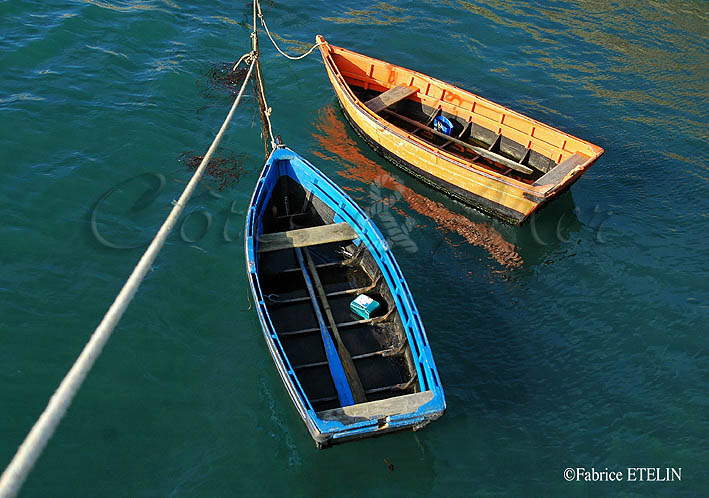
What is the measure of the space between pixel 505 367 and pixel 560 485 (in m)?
2.70

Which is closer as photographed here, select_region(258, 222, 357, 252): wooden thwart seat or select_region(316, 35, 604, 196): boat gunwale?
select_region(258, 222, 357, 252): wooden thwart seat

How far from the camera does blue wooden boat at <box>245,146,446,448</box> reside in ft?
30.5

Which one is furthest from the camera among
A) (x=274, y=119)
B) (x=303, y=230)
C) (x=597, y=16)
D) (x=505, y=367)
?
(x=597, y=16)

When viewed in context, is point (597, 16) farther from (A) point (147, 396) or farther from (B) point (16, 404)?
(B) point (16, 404)

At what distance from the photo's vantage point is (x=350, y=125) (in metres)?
19.2

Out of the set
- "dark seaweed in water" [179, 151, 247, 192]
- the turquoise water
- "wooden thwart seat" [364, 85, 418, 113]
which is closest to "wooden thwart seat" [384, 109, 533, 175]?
"wooden thwart seat" [364, 85, 418, 113]

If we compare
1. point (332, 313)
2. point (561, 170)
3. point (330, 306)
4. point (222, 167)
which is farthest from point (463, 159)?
point (222, 167)

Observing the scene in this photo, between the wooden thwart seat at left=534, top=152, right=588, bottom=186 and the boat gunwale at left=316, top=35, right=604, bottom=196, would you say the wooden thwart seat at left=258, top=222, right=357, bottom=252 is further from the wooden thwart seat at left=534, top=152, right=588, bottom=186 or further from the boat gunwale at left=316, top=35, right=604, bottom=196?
the wooden thwart seat at left=534, top=152, right=588, bottom=186

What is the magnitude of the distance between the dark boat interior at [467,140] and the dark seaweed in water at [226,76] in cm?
437

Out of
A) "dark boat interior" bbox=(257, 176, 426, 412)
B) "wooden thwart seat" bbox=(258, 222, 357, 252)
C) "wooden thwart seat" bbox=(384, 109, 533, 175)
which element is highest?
"wooden thwart seat" bbox=(384, 109, 533, 175)

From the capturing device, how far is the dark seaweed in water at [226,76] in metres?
19.8

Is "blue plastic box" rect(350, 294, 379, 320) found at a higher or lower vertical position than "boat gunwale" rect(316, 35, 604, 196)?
lower

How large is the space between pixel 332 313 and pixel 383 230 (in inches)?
159

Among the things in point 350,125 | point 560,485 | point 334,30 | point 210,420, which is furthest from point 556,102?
point 210,420
